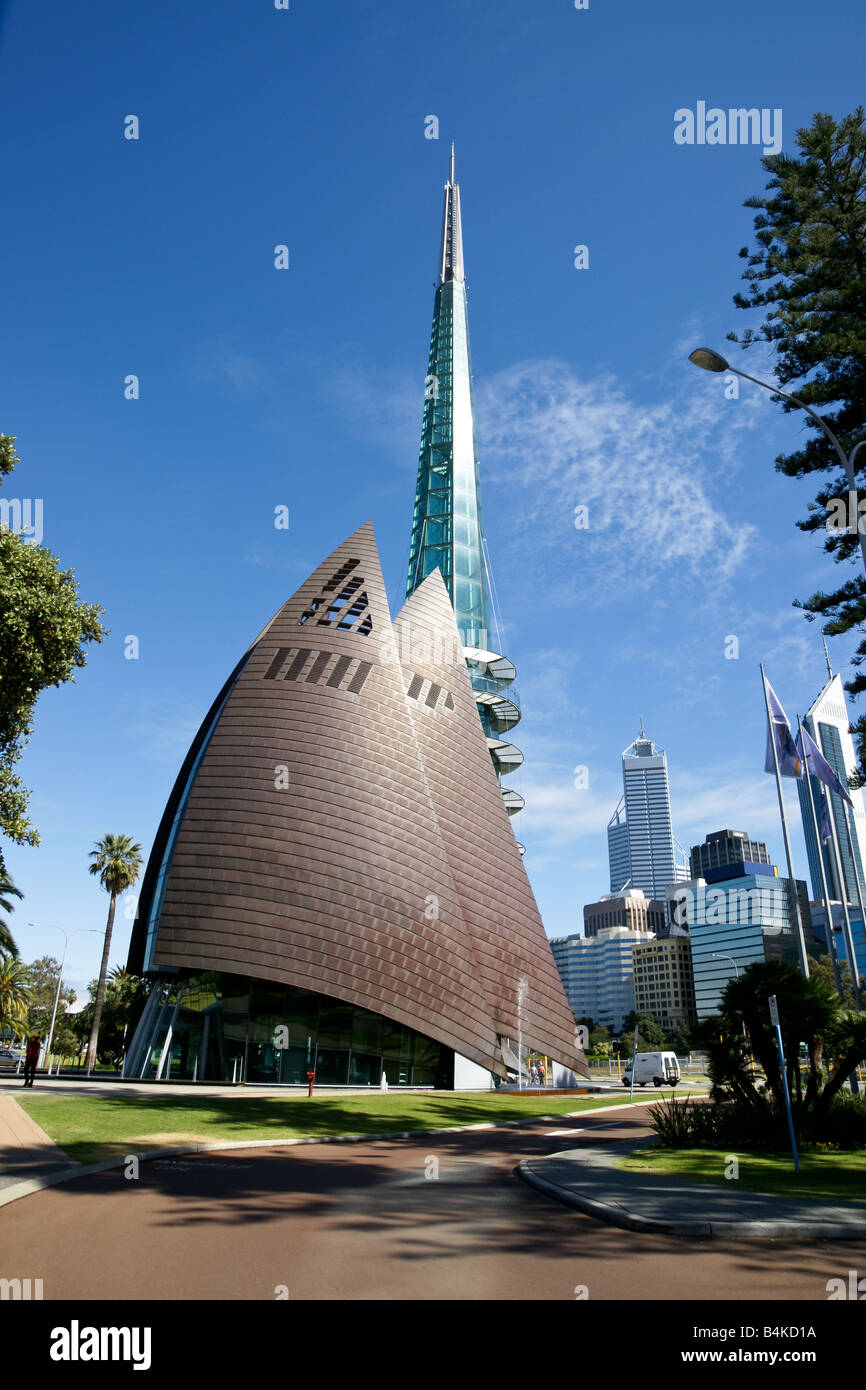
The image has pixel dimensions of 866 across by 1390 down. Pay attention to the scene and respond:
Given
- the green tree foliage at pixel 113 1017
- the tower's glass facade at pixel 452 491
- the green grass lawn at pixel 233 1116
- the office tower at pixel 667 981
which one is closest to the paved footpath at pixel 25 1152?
the green grass lawn at pixel 233 1116

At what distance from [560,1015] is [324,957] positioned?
12.4m

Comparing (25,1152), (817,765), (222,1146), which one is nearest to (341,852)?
(817,765)

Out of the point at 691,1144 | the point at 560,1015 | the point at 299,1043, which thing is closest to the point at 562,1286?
the point at 691,1144

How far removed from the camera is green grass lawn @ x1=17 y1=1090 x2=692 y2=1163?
16125mm

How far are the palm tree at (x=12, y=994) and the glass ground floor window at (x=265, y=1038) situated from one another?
2567 centimetres

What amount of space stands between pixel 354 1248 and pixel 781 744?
33.7m

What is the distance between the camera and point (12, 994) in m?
62.8

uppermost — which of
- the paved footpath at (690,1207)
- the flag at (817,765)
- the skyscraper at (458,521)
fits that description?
the skyscraper at (458,521)

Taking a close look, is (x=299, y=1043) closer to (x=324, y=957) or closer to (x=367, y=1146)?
(x=324, y=957)

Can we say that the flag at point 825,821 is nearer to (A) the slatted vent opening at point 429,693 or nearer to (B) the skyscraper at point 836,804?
(B) the skyscraper at point 836,804

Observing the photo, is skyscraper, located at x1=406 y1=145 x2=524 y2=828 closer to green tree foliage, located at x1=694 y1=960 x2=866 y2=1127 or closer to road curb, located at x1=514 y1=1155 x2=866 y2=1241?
green tree foliage, located at x1=694 y1=960 x2=866 y2=1127

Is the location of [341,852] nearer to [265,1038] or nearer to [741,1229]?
[265,1038]

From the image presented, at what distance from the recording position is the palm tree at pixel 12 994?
60.8 meters
